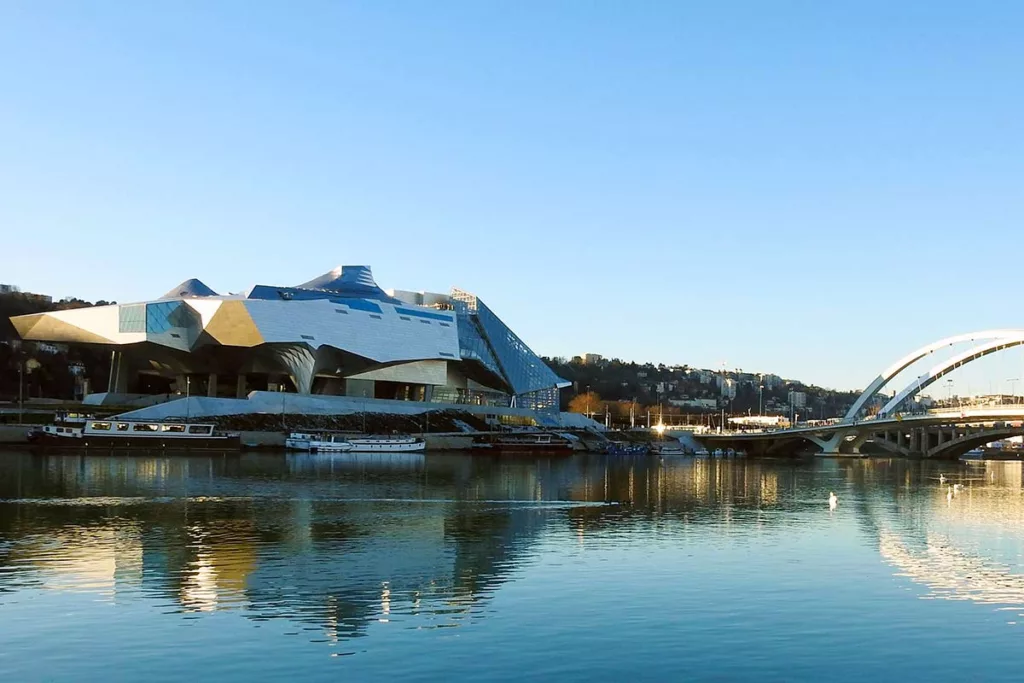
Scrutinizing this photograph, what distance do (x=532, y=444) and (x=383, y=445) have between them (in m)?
16.1

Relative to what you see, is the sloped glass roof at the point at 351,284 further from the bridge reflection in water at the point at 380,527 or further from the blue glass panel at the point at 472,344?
the bridge reflection in water at the point at 380,527

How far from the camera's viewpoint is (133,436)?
6931 cm

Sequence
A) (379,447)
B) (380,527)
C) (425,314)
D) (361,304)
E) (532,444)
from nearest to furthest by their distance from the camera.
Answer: (380,527) → (379,447) → (532,444) → (361,304) → (425,314)

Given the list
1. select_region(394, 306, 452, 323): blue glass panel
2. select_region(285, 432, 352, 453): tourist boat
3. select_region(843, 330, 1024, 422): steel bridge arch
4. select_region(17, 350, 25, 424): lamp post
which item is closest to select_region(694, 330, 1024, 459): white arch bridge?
select_region(843, 330, 1024, 422): steel bridge arch

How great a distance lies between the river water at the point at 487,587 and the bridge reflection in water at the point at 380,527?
0.42 ft

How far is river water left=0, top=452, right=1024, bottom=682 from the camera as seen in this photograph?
1523cm

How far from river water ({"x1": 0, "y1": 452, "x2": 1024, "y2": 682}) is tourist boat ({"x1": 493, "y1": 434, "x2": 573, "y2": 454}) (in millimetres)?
44597

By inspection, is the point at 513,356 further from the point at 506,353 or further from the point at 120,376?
the point at 120,376

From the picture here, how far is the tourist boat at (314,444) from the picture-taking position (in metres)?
73.2

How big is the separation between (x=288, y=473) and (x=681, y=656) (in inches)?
1500

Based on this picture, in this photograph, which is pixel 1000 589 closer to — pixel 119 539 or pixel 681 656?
pixel 681 656

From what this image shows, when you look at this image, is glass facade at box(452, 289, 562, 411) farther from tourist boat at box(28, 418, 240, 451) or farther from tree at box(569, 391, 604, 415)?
tourist boat at box(28, 418, 240, 451)

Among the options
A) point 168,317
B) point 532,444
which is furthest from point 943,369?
point 168,317

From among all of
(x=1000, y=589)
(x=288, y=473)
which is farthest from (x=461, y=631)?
(x=288, y=473)
